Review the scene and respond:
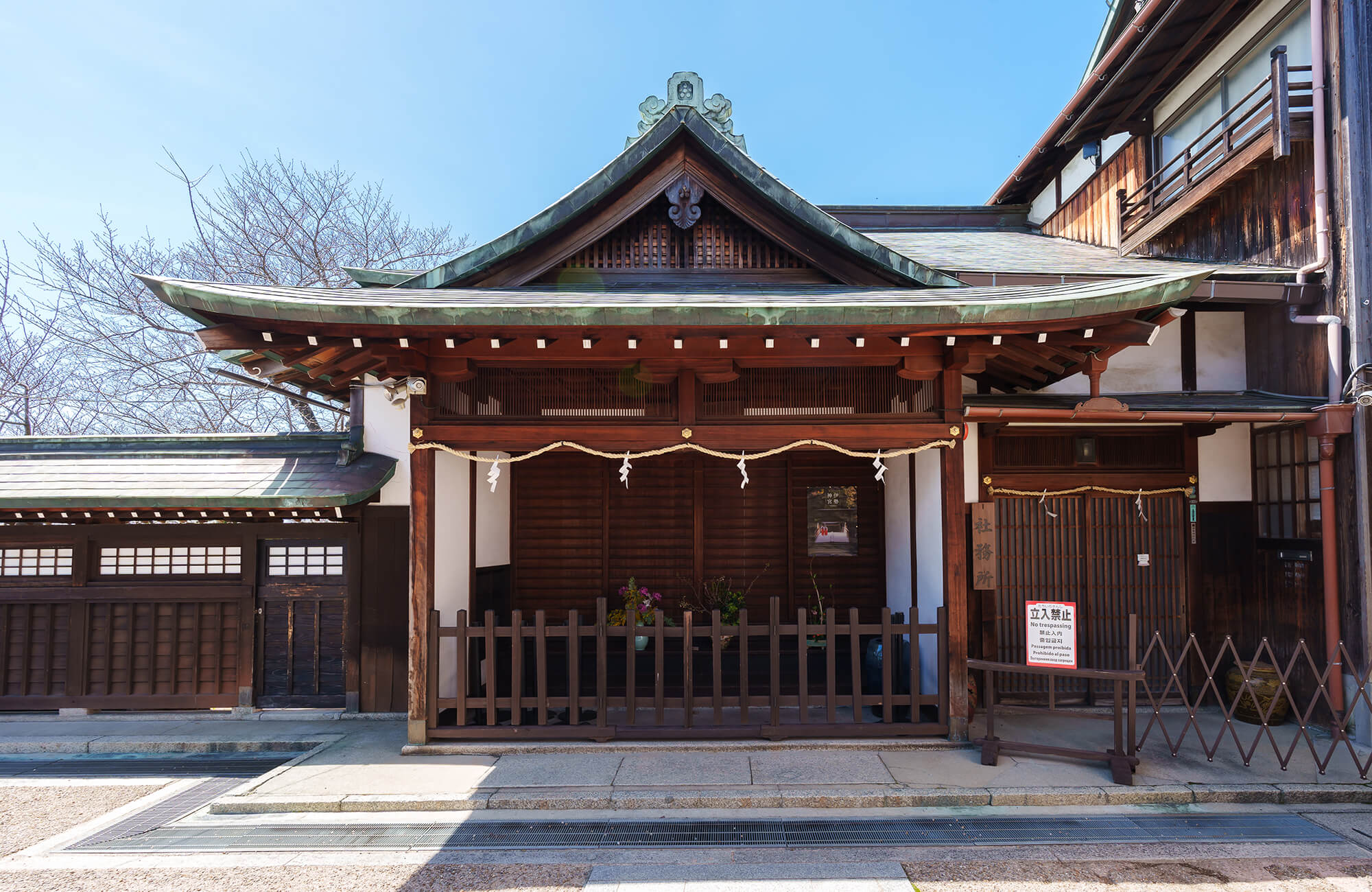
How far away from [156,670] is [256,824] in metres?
3.98

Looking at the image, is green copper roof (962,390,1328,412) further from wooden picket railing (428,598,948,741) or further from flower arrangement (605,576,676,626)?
flower arrangement (605,576,676,626)

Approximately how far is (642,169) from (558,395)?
2717 mm

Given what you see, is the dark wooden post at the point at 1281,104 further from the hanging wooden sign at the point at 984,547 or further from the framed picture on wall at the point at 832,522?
the framed picture on wall at the point at 832,522

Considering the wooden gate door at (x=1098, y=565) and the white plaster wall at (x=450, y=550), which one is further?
the wooden gate door at (x=1098, y=565)

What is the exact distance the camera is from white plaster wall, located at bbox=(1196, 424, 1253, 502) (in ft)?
26.6

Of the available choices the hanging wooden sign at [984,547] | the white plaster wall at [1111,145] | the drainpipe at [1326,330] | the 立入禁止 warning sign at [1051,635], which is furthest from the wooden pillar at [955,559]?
the white plaster wall at [1111,145]

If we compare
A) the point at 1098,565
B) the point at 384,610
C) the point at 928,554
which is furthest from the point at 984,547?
the point at 384,610

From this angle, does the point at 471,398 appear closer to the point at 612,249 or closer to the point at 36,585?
the point at 612,249

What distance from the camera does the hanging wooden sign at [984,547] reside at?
7418 millimetres

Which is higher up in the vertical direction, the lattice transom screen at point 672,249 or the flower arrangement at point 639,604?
the lattice transom screen at point 672,249

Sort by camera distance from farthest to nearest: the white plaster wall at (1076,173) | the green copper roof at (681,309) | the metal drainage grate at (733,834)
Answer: the white plaster wall at (1076,173) → the green copper roof at (681,309) → the metal drainage grate at (733,834)

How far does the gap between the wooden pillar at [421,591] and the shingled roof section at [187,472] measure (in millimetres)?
1284

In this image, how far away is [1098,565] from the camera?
8.03 meters

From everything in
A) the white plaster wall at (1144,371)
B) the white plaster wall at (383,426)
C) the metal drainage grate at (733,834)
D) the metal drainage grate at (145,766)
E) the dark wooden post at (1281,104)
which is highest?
the dark wooden post at (1281,104)
